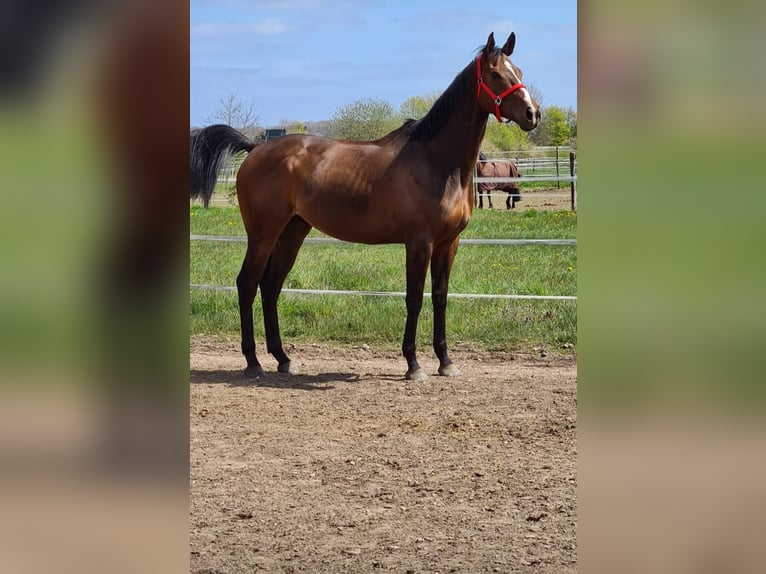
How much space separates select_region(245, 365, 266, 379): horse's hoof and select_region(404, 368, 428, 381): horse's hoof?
1034mm

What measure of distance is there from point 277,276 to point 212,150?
1191 mm

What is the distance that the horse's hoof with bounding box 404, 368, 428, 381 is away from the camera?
5.97m

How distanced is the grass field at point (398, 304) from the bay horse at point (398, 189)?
1.05 metres

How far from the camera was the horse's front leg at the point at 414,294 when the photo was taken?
6016 millimetres

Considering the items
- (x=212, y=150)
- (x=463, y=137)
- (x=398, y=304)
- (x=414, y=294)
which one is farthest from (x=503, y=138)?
(x=414, y=294)

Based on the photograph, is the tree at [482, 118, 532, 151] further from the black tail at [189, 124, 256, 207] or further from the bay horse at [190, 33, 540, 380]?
the bay horse at [190, 33, 540, 380]

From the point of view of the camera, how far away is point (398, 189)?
6.13 m

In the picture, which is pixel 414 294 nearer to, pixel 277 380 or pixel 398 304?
pixel 277 380
